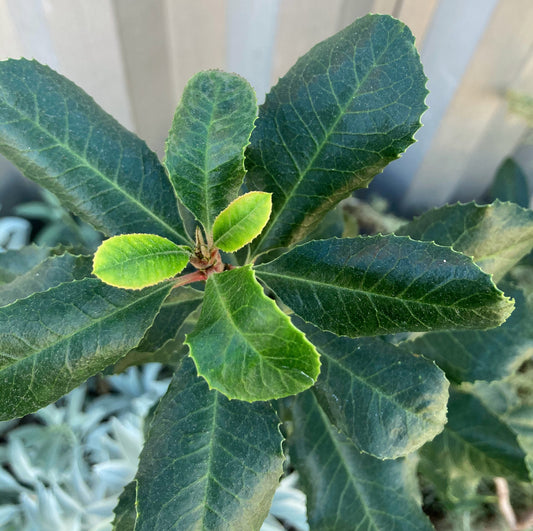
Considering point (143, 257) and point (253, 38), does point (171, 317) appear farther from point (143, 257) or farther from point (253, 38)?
point (253, 38)

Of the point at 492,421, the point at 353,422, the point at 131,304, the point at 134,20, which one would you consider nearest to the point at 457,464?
the point at 492,421

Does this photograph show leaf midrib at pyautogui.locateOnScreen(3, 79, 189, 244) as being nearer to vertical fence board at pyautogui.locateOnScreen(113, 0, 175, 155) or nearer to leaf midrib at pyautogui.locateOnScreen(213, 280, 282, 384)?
leaf midrib at pyautogui.locateOnScreen(213, 280, 282, 384)

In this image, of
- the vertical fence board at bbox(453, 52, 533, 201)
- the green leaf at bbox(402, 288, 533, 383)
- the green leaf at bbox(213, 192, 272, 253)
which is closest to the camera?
the green leaf at bbox(213, 192, 272, 253)

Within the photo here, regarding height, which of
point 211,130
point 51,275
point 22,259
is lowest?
point 22,259

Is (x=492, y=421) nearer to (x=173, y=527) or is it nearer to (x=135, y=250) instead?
(x=173, y=527)

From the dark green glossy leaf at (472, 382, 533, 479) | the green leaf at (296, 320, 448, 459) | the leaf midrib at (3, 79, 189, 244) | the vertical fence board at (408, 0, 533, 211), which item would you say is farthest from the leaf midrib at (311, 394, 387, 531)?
the vertical fence board at (408, 0, 533, 211)

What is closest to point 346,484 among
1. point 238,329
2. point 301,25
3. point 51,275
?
point 238,329

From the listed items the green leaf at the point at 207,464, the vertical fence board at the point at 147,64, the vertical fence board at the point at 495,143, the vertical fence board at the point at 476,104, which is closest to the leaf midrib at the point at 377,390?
the green leaf at the point at 207,464
